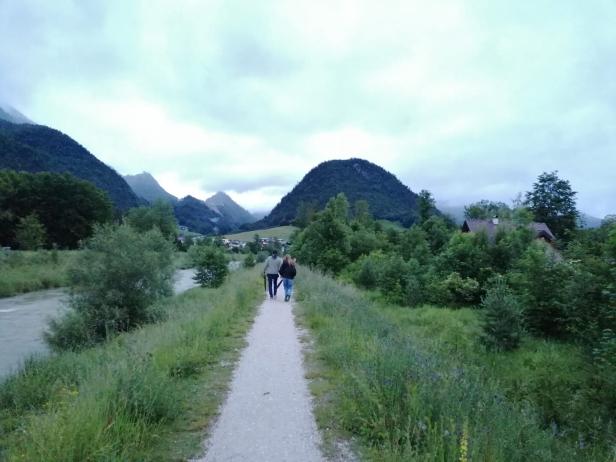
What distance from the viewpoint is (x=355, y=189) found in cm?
13300

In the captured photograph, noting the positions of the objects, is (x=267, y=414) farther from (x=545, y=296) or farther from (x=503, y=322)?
(x=545, y=296)

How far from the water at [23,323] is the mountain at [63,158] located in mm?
94142

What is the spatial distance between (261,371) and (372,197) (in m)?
123

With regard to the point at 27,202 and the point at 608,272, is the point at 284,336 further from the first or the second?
the point at 27,202

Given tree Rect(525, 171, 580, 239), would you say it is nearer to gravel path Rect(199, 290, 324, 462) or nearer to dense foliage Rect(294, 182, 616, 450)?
dense foliage Rect(294, 182, 616, 450)

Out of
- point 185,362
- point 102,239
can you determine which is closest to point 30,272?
point 102,239

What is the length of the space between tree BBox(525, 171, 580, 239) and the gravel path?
6525 centimetres

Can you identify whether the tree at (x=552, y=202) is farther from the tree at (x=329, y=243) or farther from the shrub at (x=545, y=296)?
the shrub at (x=545, y=296)

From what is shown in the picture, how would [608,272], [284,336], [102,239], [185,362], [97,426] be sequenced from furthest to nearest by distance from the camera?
[102,239], [284,336], [608,272], [185,362], [97,426]

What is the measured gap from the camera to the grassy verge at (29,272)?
29.2 m

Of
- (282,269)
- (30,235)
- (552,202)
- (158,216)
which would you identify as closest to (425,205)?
(552,202)

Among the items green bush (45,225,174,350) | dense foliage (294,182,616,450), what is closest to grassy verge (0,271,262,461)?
green bush (45,225,174,350)

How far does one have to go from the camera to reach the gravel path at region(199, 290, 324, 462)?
13.8 feet

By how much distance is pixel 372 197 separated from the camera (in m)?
127
